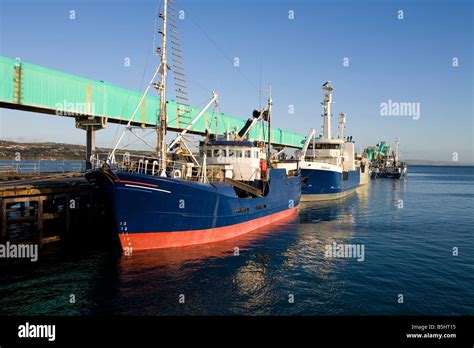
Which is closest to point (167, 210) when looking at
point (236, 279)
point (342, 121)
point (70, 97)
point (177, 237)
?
point (177, 237)

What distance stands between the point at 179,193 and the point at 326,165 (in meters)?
34.8

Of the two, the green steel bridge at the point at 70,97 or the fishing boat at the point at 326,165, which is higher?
the green steel bridge at the point at 70,97

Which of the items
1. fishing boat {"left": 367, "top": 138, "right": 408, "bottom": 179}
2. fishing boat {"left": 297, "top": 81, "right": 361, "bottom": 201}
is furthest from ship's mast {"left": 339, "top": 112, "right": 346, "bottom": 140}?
fishing boat {"left": 367, "top": 138, "right": 408, "bottom": 179}

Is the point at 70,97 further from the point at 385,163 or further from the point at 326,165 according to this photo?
the point at 385,163

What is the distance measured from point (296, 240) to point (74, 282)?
1584cm

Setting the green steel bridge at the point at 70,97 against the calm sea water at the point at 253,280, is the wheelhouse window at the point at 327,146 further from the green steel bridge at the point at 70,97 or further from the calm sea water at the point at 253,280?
the calm sea water at the point at 253,280

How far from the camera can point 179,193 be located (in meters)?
19.6

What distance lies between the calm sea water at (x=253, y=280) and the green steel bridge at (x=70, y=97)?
10.3 meters

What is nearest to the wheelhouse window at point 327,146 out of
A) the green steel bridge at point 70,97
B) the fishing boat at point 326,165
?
the fishing boat at point 326,165

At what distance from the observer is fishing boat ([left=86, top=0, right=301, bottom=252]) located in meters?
18.8

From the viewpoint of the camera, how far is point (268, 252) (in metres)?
21.9

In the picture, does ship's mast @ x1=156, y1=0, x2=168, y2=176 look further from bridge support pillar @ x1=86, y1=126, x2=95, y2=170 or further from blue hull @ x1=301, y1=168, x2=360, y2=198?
blue hull @ x1=301, y1=168, x2=360, y2=198

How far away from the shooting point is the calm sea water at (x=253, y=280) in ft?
43.5

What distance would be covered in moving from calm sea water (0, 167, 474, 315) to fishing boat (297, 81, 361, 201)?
80.1ft
